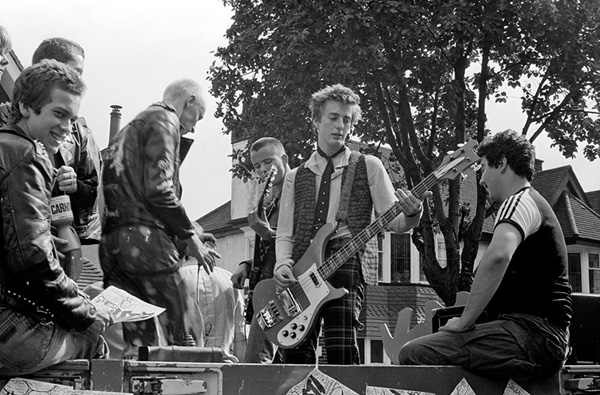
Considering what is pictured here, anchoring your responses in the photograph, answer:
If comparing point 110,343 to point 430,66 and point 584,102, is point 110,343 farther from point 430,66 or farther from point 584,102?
point 584,102

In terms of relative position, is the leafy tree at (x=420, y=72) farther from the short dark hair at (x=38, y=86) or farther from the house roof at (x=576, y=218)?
the house roof at (x=576, y=218)

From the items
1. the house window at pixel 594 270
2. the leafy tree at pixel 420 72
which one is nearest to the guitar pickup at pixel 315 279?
the leafy tree at pixel 420 72

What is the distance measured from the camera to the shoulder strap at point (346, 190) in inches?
204

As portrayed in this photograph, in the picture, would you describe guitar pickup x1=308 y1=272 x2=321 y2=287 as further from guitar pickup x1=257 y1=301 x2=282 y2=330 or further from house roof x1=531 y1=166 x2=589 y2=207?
house roof x1=531 y1=166 x2=589 y2=207

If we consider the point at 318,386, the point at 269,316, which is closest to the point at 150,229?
the point at 269,316

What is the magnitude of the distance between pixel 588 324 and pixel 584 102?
650 inches

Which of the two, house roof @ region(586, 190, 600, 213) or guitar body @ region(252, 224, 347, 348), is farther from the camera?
house roof @ region(586, 190, 600, 213)

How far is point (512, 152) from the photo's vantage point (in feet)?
14.7

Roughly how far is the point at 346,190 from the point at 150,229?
1.22 m

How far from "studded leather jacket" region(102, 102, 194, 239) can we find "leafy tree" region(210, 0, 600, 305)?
12.6m

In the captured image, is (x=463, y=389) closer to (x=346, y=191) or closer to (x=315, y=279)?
(x=315, y=279)

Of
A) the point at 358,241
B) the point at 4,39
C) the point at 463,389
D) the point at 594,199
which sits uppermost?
the point at 594,199

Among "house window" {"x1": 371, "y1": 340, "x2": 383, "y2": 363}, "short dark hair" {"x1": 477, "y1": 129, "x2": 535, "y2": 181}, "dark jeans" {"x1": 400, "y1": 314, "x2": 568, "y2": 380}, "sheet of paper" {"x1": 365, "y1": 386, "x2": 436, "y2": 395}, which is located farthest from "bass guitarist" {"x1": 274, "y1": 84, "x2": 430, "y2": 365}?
"house window" {"x1": 371, "y1": 340, "x2": 383, "y2": 363}

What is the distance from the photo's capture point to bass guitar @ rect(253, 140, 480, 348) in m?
5.02
